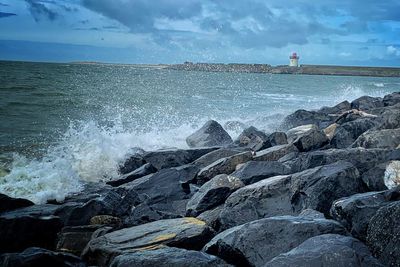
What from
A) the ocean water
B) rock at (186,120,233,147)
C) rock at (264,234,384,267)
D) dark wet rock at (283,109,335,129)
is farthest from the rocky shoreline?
dark wet rock at (283,109,335,129)

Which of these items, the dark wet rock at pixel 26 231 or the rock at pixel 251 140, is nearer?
the dark wet rock at pixel 26 231

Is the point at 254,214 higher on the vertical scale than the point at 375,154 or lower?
lower

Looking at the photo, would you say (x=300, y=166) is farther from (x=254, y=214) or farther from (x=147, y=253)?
(x=147, y=253)

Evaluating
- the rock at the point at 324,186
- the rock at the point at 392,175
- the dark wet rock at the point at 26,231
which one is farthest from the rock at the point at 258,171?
the dark wet rock at the point at 26,231

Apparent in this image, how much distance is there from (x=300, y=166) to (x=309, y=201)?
155 centimetres

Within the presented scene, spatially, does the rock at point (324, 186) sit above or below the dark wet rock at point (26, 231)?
above

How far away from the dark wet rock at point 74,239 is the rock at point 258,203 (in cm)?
147

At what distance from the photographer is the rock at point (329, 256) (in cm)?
271

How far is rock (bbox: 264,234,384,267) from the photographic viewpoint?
8.90 feet

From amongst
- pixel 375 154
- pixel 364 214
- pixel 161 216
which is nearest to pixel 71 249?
pixel 161 216

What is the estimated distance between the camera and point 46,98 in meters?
21.8

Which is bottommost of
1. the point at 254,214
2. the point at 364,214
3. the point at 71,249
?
the point at 71,249

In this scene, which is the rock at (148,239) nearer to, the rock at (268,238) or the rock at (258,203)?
the rock at (258,203)

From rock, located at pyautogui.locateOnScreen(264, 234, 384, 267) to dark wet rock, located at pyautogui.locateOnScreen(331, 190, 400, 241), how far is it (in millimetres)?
655
